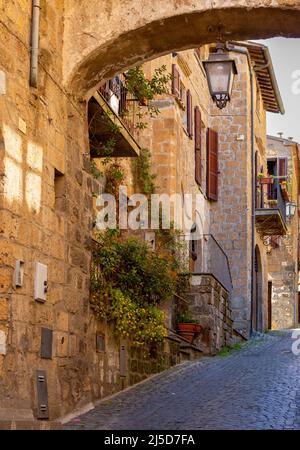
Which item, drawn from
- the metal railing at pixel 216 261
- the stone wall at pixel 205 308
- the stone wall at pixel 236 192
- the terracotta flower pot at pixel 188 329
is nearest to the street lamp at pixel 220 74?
the terracotta flower pot at pixel 188 329

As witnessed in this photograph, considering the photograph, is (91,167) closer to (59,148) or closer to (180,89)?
(59,148)

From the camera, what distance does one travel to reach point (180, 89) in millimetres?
19000

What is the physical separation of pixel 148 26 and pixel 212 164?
13344 millimetres

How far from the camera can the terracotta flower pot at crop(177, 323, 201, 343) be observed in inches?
623

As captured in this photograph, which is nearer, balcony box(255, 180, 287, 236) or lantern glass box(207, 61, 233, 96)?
lantern glass box(207, 61, 233, 96)

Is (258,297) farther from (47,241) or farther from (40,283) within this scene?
(40,283)

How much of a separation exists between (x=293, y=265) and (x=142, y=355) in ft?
67.0

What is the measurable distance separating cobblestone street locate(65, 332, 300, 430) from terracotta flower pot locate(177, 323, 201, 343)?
58 cm

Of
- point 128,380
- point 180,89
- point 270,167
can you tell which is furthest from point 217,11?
point 270,167

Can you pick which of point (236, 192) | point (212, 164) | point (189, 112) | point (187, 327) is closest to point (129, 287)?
point (187, 327)

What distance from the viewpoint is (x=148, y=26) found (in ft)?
30.1

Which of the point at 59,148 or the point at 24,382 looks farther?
the point at 59,148

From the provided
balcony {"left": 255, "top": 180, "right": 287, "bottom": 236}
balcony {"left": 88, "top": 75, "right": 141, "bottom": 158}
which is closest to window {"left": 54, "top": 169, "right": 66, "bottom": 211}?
balcony {"left": 88, "top": 75, "right": 141, "bottom": 158}

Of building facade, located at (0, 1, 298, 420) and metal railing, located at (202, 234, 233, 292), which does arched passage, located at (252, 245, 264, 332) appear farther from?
building facade, located at (0, 1, 298, 420)
